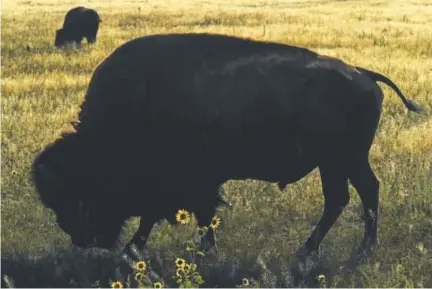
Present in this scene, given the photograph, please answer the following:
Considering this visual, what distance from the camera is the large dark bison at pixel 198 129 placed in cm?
447

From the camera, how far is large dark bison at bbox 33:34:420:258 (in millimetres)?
4469

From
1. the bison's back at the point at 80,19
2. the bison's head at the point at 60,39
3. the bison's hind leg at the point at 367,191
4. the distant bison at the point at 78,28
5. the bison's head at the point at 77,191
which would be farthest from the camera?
the bison's back at the point at 80,19

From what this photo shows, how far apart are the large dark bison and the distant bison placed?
13.8m

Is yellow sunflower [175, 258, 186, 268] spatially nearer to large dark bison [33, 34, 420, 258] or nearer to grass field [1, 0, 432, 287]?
grass field [1, 0, 432, 287]

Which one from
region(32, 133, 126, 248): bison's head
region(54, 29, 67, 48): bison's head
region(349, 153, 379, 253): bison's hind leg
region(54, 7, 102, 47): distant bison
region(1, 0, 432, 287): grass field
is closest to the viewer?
region(32, 133, 126, 248): bison's head

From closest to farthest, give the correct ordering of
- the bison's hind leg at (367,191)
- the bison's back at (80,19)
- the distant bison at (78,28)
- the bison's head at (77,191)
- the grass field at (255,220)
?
the bison's head at (77,191), the grass field at (255,220), the bison's hind leg at (367,191), the distant bison at (78,28), the bison's back at (80,19)

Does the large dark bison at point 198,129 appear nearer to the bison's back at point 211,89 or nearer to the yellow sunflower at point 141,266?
the bison's back at point 211,89

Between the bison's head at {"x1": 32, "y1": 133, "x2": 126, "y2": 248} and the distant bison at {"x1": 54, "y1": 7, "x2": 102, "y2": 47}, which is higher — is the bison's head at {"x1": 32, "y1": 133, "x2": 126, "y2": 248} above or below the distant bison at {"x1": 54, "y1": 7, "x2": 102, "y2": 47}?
above

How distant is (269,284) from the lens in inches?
161

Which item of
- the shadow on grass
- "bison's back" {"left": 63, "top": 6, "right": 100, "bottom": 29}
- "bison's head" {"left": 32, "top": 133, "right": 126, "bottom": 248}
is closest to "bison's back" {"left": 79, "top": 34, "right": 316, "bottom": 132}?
"bison's head" {"left": 32, "top": 133, "right": 126, "bottom": 248}

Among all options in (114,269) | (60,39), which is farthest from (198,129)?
(60,39)

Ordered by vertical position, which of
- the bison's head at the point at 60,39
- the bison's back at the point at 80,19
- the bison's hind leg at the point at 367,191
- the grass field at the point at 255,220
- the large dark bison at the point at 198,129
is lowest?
the bison's head at the point at 60,39

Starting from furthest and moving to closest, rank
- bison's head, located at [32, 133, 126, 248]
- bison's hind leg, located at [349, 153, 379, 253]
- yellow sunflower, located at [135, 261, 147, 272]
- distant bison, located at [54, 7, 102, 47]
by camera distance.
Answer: distant bison, located at [54, 7, 102, 47] → bison's hind leg, located at [349, 153, 379, 253] → bison's head, located at [32, 133, 126, 248] → yellow sunflower, located at [135, 261, 147, 272]

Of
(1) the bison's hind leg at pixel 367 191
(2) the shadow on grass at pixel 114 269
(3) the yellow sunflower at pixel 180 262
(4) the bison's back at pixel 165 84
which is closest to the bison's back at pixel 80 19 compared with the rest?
(4) the bison's back at pixel 165 84
